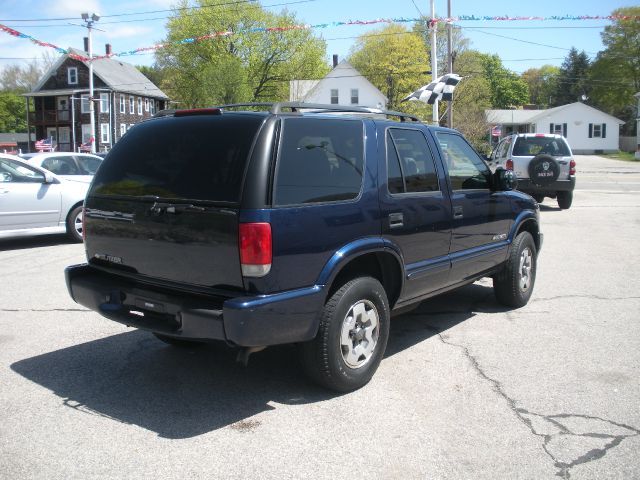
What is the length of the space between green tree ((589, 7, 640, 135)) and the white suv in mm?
70400

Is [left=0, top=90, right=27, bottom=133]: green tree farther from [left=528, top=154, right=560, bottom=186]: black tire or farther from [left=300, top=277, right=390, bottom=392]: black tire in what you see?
[left=300, top=277, right=390, bottom=392]: black tire

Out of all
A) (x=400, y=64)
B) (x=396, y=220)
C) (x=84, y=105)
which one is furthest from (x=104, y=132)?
(x=396, y=220)

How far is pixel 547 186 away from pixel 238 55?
1905 inches

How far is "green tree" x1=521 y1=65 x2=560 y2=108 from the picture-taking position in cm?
10854

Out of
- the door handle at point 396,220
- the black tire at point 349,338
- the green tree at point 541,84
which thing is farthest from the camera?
the green tree at point 541,84

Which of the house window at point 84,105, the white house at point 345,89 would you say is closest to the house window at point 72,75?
the house window at point 84,105

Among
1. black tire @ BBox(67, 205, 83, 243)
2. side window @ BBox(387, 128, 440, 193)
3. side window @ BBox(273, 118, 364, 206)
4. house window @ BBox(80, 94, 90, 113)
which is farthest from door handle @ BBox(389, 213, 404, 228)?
house window @ BBox(80, 94, 90, 113)

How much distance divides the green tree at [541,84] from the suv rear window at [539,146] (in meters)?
96.1

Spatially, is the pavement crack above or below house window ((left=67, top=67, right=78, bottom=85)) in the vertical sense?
below

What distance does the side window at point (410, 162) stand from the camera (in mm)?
4688

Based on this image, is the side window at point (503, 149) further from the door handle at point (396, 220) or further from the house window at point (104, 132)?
the house window at point (104, 132)

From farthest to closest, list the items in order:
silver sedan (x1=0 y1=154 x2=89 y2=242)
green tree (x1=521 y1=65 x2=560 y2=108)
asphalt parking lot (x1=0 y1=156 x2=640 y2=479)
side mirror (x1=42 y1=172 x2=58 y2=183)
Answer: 1. green tree (x1=521 y1=65 x2=560 y2=108)
2. side mirror (x1=42 y1=172 x2=58 y2=183)
3. silver sedan (x1=0 y1=154 x2=89 y2=242)
4. asphalt parking lot (x1=0 y1=156 x2=640 y2=479)

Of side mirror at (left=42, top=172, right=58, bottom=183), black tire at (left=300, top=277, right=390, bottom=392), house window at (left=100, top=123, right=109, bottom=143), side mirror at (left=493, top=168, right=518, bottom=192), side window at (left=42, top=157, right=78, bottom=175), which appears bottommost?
black tire at (left=300, top=277, right=390, bottom=392)

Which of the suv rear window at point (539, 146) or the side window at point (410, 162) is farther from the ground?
the suv rear window at point (539, 146)
